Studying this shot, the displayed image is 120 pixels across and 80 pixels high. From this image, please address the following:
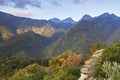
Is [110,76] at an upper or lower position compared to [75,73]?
upper

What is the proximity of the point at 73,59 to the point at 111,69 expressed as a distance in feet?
306

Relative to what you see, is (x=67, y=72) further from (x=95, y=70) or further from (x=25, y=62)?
(x=25, y=62)

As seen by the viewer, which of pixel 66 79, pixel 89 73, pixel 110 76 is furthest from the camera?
pixel 66 79

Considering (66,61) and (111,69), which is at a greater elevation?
(111,69)

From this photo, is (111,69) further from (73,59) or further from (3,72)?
(3,72)

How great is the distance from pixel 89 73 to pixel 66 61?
51424 millimetres

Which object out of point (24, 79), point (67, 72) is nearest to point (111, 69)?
point (67, 72)

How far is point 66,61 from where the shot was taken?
108m

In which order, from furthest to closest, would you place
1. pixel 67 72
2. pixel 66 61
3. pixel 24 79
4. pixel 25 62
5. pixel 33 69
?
pixel 25 62
pixel 33 69
pixel 66 61
pixel 24 79
pixel 67 72

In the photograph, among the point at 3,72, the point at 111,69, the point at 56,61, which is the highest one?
the point at 111,69

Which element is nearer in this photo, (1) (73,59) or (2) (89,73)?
(2) (89,73)

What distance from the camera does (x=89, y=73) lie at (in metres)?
56.2

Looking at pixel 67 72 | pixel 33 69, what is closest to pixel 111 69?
pixel 67 72

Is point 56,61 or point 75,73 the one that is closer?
point 75,73
